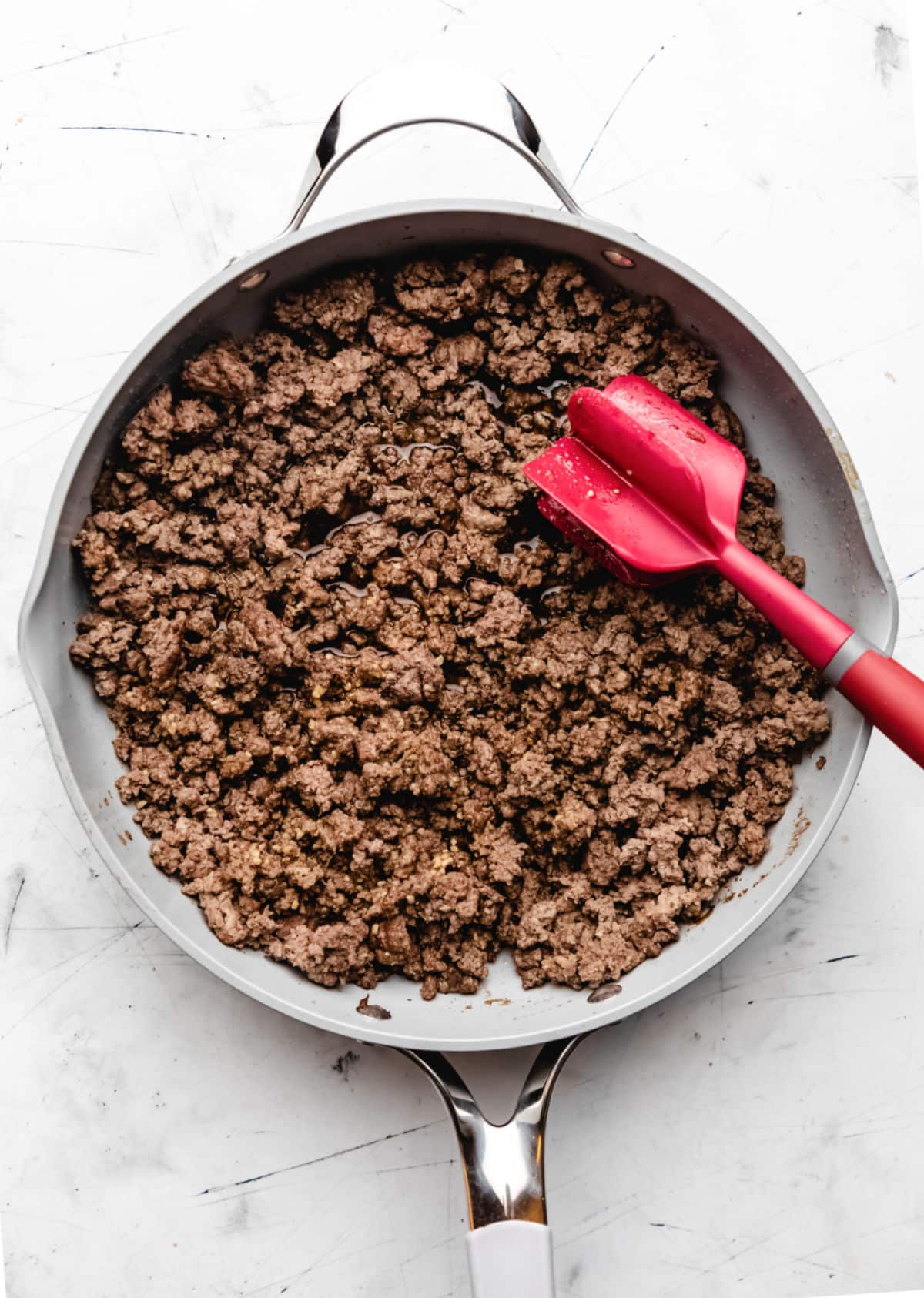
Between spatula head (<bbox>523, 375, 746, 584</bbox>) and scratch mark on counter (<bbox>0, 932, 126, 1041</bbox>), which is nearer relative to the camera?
spatula head (<bbox>523, 375, 746, 584</bbox>)

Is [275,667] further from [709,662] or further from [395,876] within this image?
[709,662]

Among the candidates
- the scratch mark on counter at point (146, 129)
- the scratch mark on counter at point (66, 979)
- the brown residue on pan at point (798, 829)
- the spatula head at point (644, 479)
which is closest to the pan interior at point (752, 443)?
the brown residue on pan at point (798, 829)

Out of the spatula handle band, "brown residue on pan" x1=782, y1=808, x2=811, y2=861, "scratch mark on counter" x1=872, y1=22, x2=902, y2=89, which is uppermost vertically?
"scratch mark on counter" x1=872, y1=22, x2=902, y2=89

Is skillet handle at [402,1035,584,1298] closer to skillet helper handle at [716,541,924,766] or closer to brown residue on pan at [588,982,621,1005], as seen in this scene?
brown residue on pan at [588,982,621,1005]

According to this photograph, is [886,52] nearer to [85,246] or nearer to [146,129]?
[146,129]

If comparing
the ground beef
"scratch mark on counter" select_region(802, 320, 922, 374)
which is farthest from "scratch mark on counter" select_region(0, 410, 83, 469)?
"scratch mark on counter" select_region(802, 320, 922, 374)

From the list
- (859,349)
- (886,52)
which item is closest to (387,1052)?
(859,349)
